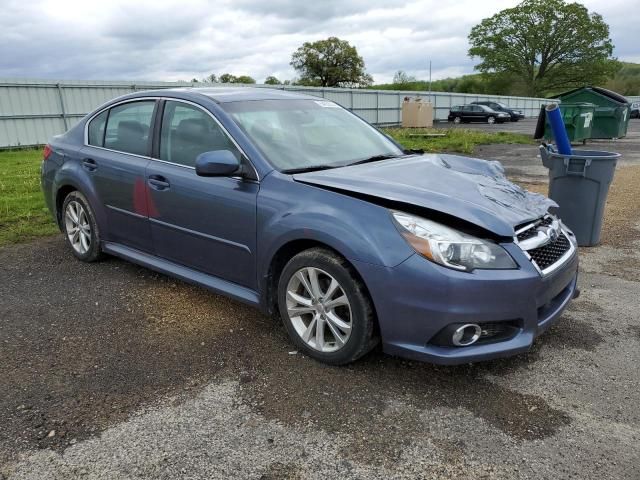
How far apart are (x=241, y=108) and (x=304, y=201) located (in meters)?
1.08

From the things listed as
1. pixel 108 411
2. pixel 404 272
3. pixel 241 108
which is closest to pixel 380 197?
pixel 404 272

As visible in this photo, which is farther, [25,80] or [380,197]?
[25,80]

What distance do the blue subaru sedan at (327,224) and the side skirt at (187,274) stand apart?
1 centimetres

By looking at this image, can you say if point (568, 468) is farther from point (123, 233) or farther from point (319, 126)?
point (123, 233)

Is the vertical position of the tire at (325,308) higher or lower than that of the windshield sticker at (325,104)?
lower

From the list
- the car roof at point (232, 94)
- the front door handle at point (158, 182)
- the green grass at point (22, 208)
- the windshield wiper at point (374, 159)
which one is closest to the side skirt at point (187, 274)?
the front door handle at point (158, 182)

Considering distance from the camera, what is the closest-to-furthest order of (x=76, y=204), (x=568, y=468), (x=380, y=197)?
(x=568, y=468), (x=380, y=197), (x=76, y=204)

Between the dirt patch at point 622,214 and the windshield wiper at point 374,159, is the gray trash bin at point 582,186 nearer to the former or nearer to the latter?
the dirt patch at point 622,214

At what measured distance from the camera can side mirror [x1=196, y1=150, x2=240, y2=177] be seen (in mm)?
3344

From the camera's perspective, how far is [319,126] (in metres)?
4.09


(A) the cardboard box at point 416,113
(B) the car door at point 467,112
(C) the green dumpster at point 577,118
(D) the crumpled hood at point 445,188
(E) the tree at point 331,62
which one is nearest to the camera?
(D) the crumpled hood at point 445,188

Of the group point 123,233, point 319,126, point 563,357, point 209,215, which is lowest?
point 563,357

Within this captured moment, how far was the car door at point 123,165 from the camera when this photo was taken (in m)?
4.25

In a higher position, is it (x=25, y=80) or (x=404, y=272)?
(x=25, y=80)
